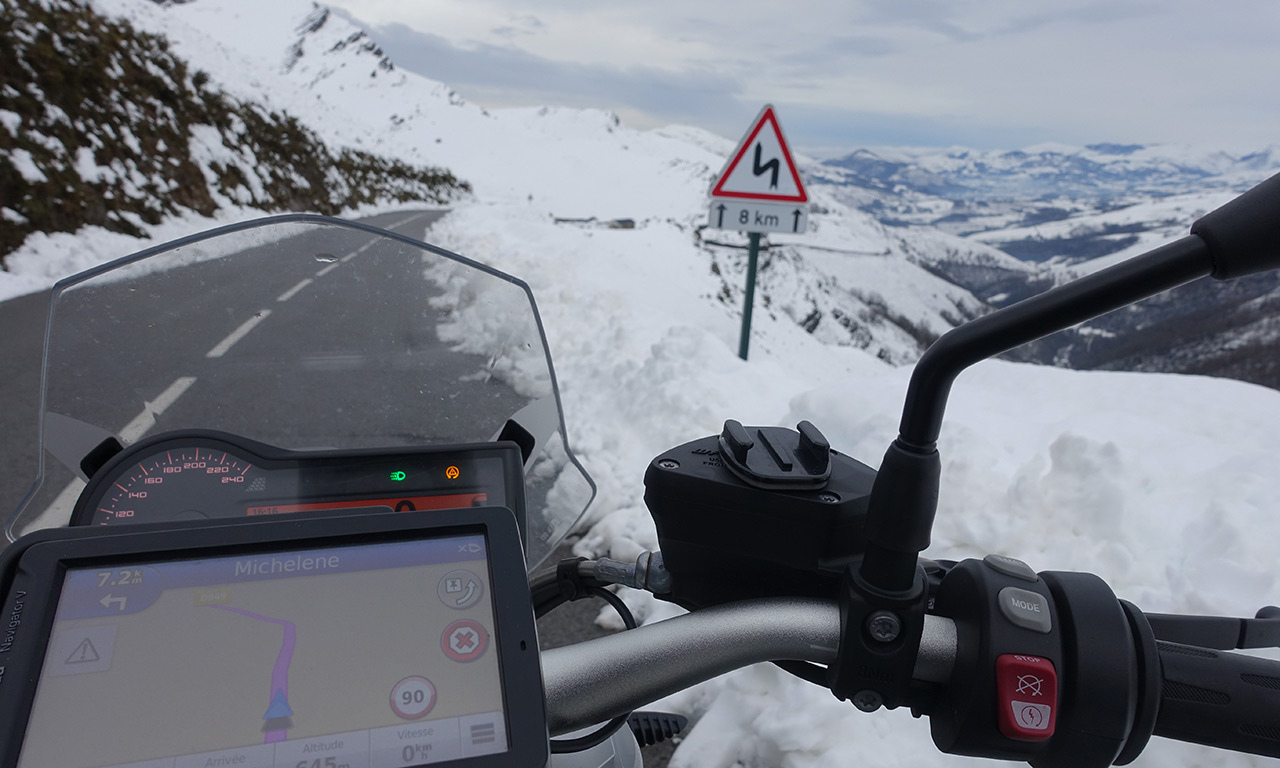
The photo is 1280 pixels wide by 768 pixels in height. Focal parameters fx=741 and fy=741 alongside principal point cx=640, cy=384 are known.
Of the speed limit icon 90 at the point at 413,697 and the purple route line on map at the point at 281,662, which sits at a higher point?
the purple route line on map at the point at 281,662

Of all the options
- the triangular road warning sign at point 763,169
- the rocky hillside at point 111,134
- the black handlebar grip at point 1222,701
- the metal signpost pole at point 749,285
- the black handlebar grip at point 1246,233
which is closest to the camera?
the black handlebar grip at point 1246,233

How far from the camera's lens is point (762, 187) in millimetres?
6492

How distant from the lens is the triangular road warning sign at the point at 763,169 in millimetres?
6379

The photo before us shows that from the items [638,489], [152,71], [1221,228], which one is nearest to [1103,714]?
[1221,228]

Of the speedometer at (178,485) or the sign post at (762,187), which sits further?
the sign post at (762,187)

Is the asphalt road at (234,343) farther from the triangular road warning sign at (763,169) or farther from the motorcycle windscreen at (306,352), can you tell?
the triangular road warning sign at (763,169)

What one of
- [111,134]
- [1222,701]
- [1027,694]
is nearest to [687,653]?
[1027,694]

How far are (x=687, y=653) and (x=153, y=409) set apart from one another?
4.15 ft

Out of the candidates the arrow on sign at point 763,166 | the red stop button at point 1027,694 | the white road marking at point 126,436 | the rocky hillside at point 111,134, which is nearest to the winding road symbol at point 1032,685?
the red stop button at point 1027,694

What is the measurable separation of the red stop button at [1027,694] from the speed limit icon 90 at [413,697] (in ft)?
2.30

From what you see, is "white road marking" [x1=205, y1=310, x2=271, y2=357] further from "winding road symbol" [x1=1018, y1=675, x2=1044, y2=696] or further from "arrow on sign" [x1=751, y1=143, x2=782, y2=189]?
"arrow on sign" [x1=751, y1=143, x2=782, y2=189]

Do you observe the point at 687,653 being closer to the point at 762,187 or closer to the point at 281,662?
the point at 281,662

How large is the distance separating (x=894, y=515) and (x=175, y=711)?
836 mm

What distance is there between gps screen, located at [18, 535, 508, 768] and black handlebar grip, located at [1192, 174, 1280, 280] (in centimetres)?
86
